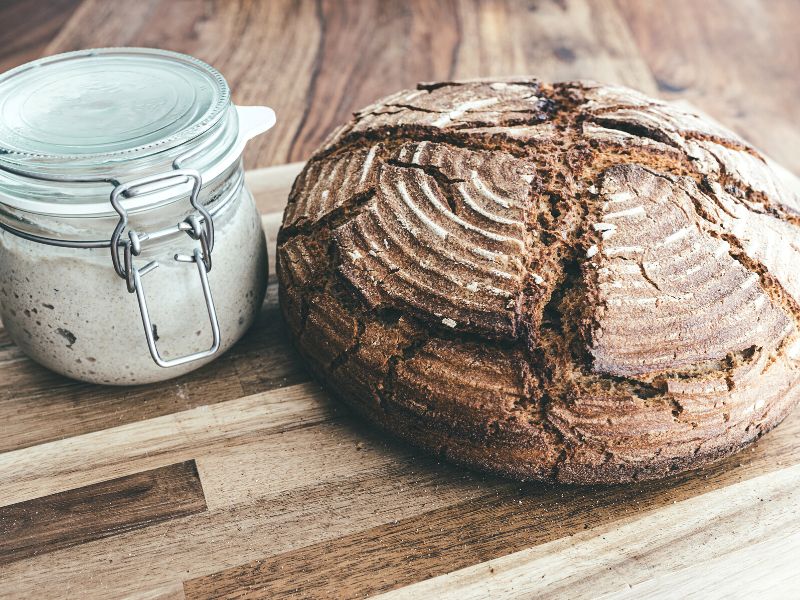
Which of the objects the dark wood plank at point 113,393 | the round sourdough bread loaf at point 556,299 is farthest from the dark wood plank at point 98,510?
the round sourdough bread loaf at point 556,299

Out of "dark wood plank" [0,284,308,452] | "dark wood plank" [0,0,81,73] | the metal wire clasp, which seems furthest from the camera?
"dark wood plank" [0,0,81,73]

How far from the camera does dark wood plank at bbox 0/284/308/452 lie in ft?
3.67

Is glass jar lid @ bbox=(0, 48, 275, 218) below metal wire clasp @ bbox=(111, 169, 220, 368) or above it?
above

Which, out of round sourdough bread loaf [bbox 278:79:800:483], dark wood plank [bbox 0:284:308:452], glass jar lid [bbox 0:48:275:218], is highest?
glass jar lid [bbox 0:48:275:218]

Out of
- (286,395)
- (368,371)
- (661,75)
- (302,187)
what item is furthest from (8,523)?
(661,75)

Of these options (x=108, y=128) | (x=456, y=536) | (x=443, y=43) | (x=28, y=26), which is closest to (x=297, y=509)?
(x=456, y=536)

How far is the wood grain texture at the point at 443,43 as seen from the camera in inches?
82.4

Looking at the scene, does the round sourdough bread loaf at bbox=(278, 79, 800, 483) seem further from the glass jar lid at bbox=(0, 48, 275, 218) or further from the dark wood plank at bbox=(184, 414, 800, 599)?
the glass jar lid at bbox=(0, 48, 275, 218)

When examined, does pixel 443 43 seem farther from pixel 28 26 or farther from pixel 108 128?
pixel 108 128

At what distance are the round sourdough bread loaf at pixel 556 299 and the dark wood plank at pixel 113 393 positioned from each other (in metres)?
0.12

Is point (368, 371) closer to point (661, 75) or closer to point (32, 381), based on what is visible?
point (32, 381)

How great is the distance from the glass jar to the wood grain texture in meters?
0.87

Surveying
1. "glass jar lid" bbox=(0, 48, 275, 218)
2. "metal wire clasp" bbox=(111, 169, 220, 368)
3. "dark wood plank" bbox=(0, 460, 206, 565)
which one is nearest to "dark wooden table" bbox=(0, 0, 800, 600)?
"dark wood plank" bbox=(0, 460, 206, 565)

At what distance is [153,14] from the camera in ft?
7.84
